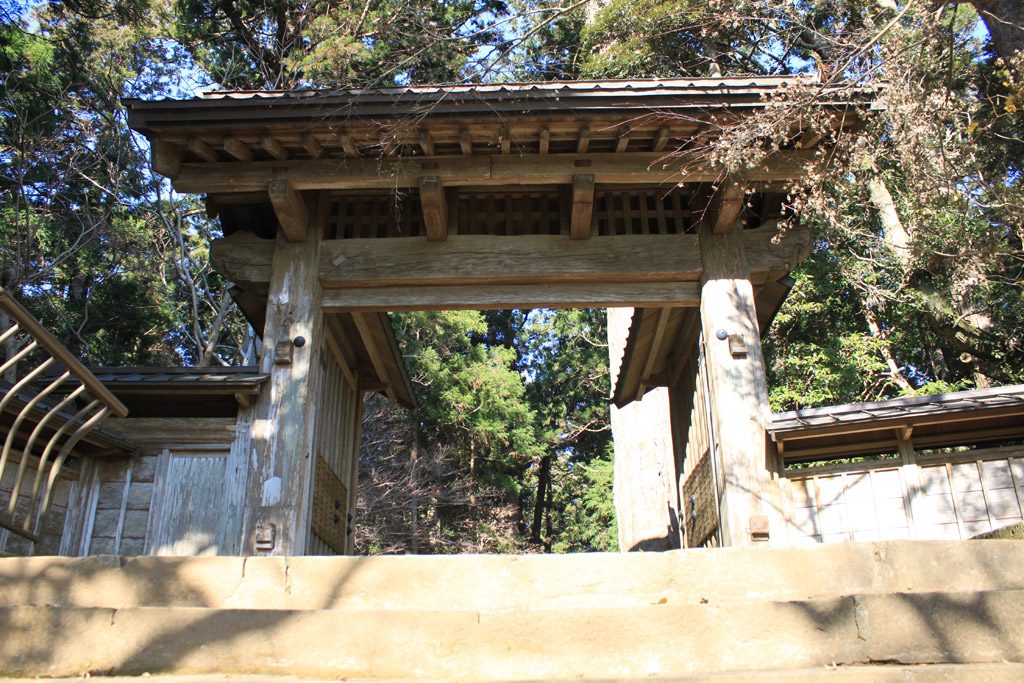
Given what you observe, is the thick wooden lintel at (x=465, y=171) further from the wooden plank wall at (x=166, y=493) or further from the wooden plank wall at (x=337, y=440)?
the wooden plank wall at (x=166, y=493)

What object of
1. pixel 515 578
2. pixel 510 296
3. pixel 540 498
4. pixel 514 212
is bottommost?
pixel 515 578

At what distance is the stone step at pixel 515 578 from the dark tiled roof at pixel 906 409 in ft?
9.31

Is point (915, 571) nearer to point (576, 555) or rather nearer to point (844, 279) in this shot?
point (576, 555)

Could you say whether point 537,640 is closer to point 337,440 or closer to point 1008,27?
point 337,440

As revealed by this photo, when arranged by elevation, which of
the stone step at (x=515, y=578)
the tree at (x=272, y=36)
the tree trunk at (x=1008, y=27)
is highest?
the tree at (x=272, y=36)

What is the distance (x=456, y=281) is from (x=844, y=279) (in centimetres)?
960

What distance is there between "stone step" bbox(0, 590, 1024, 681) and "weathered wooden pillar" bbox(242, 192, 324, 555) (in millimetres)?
3075

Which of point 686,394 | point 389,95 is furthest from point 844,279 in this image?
point 389,95

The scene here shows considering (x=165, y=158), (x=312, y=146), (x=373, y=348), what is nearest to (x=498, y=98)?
(x=312, y=146)

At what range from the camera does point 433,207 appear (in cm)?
711

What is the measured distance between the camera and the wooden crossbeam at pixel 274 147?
6.75 meters

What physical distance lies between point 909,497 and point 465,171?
14.6 ft

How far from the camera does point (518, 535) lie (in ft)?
75.0

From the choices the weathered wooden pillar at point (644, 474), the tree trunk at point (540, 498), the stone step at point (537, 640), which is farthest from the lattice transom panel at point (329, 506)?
the tree trunk at point (540, 498)
